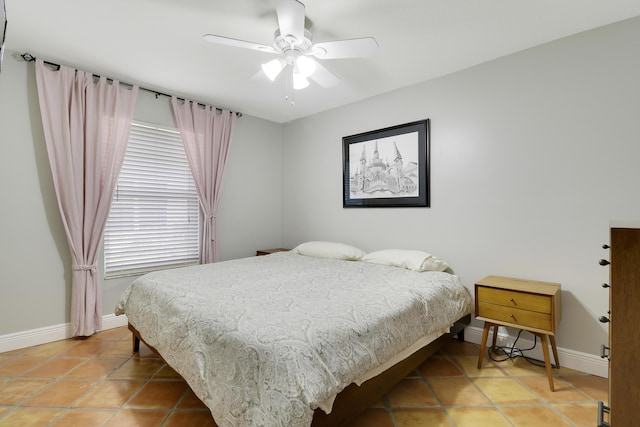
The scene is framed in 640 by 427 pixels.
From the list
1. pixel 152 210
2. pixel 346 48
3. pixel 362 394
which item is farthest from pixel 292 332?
pixel 152 210

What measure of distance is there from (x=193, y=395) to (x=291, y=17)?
7.95 feet

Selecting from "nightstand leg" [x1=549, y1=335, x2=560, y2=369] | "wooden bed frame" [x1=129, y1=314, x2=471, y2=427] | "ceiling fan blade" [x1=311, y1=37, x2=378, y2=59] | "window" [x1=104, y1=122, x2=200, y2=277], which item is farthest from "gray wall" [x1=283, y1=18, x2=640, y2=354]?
"window" [x1=104, y1=122, x2=200, y2=277]

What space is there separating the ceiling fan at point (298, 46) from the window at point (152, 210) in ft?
6.03

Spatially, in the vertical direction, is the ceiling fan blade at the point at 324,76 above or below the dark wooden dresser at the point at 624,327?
above

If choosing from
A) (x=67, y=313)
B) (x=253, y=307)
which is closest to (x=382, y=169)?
(x=253, y=307)

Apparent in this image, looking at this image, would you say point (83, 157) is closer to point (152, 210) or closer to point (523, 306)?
point (152, 210)

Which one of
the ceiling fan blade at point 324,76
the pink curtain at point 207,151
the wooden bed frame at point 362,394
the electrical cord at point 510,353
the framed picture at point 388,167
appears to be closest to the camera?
the wooden bed frame at point 362,394

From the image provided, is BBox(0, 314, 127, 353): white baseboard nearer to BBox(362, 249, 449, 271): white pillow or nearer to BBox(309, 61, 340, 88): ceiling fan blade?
BBox(362, 249, 449, 271): white pillow

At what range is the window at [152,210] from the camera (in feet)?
A: 10.1

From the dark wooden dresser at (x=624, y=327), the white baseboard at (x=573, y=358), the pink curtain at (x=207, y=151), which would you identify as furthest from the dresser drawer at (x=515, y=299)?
the pink curtain at (x=207, y=151)

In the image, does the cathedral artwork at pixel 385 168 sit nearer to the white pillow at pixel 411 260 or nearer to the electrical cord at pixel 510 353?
the white pillow at pixel 411 260

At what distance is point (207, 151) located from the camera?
3596 millimetres

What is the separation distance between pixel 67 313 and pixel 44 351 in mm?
365

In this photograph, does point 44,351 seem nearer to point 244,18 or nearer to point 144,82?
point 144,82
